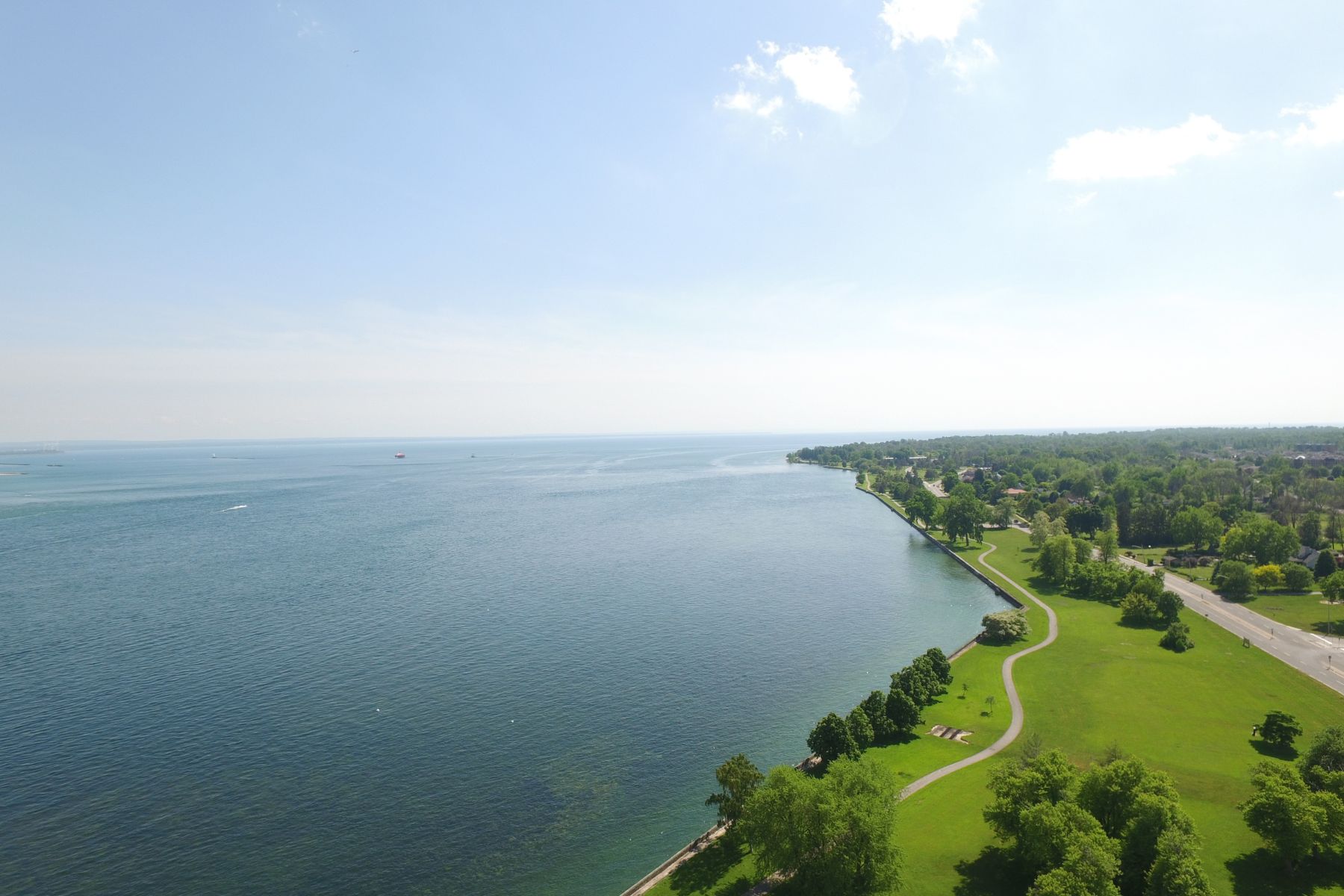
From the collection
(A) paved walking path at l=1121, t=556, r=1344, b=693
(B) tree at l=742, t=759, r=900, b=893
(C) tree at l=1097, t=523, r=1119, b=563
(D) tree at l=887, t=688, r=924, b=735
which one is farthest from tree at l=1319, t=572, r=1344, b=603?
(B) tree at l=742, t=759, r=900, b=893

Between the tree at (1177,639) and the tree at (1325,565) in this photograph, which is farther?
the tree at (1325,565)

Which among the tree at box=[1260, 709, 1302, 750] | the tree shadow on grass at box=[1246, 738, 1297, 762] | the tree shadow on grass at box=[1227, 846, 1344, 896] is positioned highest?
the tree at box=[1260, 709, 1302, 750]

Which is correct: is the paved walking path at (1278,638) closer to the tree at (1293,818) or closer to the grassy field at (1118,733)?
the grassy field at (1118,733)

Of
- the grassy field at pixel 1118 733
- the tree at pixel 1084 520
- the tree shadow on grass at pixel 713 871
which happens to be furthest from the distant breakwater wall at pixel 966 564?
the tree shadow on grass at pixel 713 871

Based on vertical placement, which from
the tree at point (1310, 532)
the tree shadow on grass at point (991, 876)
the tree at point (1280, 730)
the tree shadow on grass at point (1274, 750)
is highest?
the tree at point (1310, 532)

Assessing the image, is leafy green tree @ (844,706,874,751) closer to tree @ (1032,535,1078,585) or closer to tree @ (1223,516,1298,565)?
tree @ (1032,535,1078,585)

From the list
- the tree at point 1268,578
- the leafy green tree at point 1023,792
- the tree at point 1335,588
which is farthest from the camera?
the tree at point 1268,578

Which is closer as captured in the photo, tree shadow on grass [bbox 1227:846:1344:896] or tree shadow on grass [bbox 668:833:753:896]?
tree shadow on grass [bbox 1227:846:1344:896]

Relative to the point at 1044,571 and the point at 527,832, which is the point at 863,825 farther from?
the point at 1044,571
